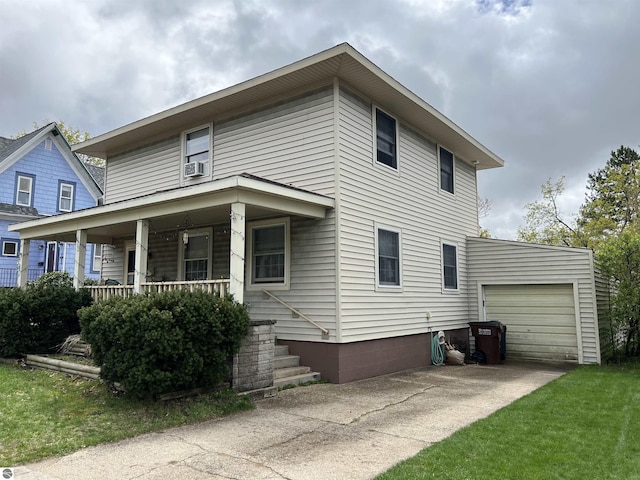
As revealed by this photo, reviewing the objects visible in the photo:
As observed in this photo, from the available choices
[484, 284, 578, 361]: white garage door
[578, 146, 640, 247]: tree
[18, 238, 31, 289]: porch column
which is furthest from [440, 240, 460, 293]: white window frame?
[578, 146, 640, 247]: tree

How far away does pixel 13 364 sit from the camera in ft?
30.2

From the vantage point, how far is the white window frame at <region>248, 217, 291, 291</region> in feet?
30.6

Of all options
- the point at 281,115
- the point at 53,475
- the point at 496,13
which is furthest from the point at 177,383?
the point at 496,13

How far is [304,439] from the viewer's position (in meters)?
5.08

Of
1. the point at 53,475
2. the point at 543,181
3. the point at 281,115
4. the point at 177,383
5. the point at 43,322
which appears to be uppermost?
the point at 543,181

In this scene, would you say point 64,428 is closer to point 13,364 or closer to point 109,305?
point 109,305

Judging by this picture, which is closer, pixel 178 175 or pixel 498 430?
pixel 498 430

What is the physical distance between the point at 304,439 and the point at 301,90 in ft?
22.4

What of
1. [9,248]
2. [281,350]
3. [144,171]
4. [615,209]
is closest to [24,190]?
[9,248]

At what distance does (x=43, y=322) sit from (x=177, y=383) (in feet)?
17.1

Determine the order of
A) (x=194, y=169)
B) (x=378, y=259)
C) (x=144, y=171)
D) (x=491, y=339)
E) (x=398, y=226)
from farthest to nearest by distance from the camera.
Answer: (x=144, y=171) → (x=491, y=339) → (x=194, y=169) → (x=398, y=226) → (x=378, y=259)

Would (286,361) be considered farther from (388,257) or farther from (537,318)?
(537,318)

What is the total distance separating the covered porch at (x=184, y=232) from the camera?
734cm

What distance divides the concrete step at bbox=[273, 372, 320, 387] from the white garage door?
6.76 m
